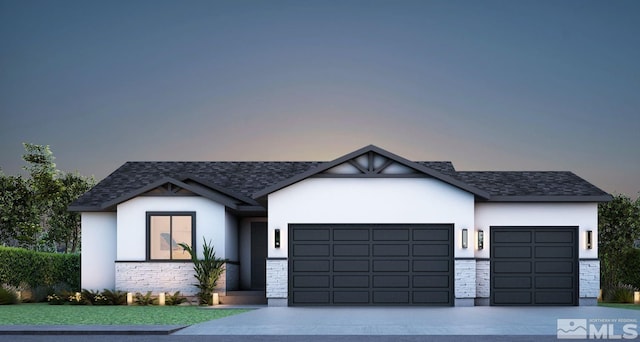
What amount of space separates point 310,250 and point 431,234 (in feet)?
11.6

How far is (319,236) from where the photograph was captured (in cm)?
2555

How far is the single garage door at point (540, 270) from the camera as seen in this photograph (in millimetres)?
26094

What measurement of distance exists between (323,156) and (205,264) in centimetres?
924

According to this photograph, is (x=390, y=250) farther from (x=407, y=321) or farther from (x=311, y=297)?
(x=407, y=321)

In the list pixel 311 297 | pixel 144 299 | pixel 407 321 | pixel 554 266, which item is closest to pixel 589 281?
pixel 554 266

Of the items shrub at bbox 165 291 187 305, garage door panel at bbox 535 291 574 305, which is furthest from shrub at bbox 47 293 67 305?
garage door panel at bbox 535 291 574 305

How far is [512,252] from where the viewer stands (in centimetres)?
2619

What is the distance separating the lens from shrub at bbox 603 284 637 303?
28.4 m

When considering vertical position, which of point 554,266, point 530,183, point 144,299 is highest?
point 530,183

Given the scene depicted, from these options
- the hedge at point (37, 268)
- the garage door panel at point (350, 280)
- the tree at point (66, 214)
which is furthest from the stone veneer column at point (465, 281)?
the tree at point (66, 214)

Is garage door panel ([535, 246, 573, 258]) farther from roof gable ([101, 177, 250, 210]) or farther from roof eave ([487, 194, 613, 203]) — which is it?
roof gable ([101, 177, 250, 210])

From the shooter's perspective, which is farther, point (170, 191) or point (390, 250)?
point (170, 191)

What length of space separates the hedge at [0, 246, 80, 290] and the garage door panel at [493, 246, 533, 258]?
14699 millimetres

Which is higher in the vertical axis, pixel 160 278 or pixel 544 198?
pixel 544 198
